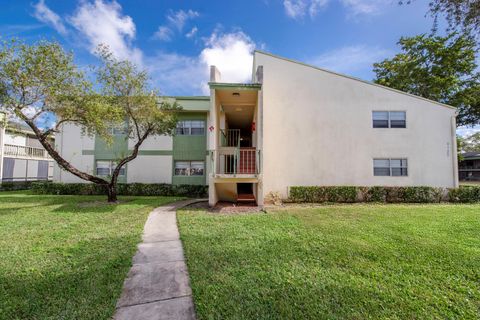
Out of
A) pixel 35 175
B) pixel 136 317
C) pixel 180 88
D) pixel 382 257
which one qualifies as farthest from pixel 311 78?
pixel 35 175

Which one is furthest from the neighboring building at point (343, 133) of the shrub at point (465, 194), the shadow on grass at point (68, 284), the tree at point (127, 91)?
the shadow on grass at point (68, 284)

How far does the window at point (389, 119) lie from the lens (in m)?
12.0

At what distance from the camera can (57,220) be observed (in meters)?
6.96

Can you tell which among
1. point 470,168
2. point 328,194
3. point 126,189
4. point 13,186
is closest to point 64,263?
point 328,194

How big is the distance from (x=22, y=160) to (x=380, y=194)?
2942 cm

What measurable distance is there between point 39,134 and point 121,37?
532 centimetres

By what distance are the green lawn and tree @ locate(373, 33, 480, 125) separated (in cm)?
1593

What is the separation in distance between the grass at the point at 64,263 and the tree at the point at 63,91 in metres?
3.76

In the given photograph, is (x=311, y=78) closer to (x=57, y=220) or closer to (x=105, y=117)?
(x=105, y=117)

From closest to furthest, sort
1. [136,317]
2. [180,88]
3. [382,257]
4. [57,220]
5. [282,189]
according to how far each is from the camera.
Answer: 1. [136,317]
2. [382,257]
3. [57,220]
4. [282,189]
5. [180,88]

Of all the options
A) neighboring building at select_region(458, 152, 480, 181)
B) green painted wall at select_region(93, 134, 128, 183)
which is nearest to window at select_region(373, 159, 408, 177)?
green painted wall at select_region(93, 134, 128, 183)

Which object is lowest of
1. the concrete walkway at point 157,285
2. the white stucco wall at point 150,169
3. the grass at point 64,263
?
the concrete walkway at point 157,285

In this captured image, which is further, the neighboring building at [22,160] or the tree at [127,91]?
the neighboring building at [22,160]

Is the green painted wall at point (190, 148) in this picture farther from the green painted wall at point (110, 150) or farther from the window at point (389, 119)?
the window at point (389, 119)
